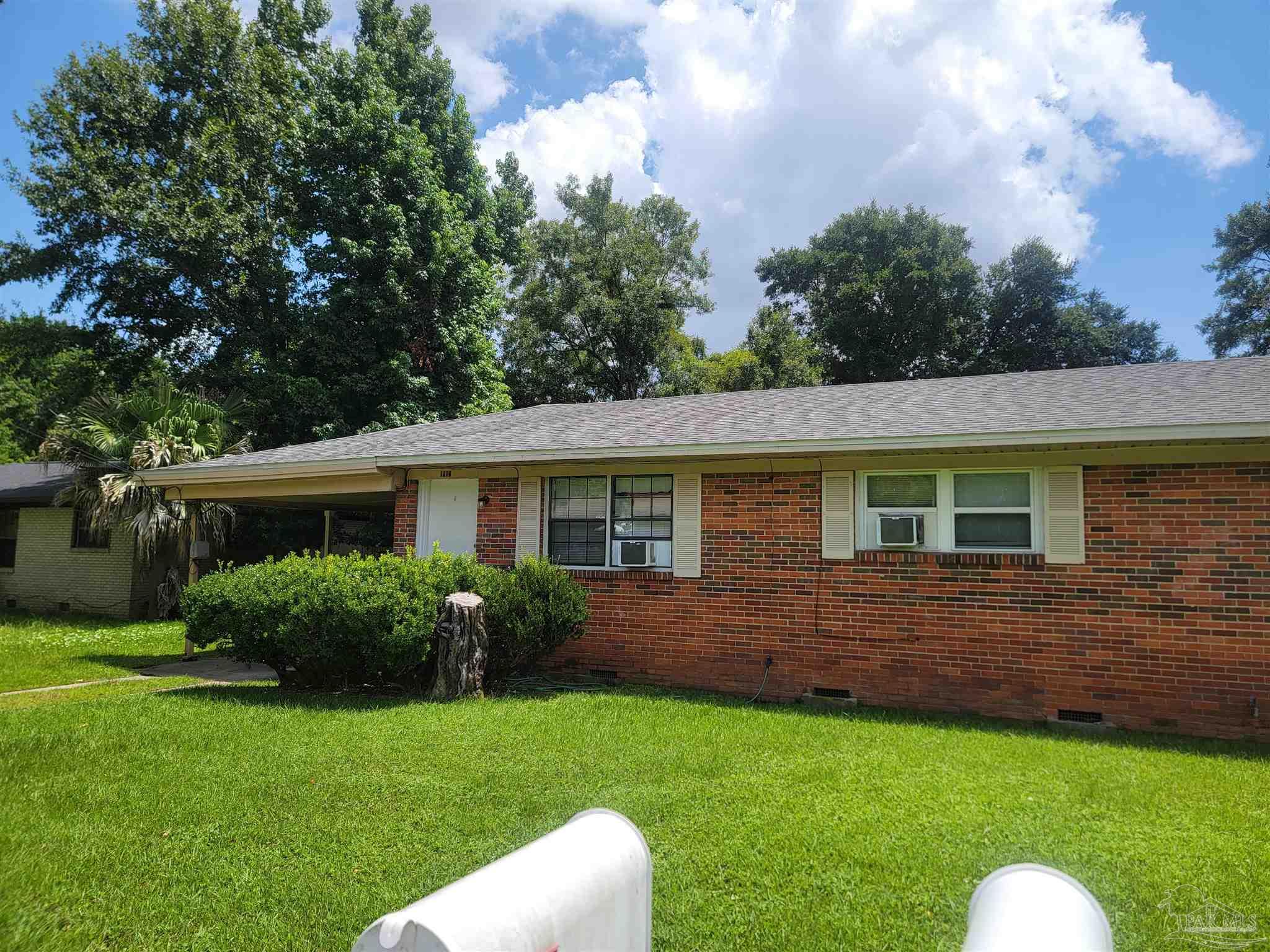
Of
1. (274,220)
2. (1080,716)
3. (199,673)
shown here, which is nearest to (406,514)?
(199,673)

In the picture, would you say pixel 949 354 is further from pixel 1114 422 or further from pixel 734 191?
pixel 1114 422

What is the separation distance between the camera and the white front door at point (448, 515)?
35.2 feet

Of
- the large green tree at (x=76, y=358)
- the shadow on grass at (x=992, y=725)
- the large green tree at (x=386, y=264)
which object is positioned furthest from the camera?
the large green tree at (x=76, y=358)

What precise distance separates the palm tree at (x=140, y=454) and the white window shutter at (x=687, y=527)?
975 cm

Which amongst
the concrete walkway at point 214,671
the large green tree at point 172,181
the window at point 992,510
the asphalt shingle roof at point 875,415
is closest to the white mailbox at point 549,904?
the asphalt shingle roof at point 875,415

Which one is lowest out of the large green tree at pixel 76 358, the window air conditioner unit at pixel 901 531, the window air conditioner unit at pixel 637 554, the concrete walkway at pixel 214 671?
the concrete walkway at pixel 214 671

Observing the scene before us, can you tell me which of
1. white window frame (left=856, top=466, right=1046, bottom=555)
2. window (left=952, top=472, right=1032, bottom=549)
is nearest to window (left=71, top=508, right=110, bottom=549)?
white window frame (left=856, top=466, right=1046, bottom=555)

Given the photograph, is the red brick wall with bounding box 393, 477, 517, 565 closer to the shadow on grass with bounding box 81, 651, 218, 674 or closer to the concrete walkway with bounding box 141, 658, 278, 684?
the concrete walkway with bounding box 141, 658, 278, 684

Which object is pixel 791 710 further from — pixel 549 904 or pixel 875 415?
pixel 549 904

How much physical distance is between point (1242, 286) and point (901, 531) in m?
29.9

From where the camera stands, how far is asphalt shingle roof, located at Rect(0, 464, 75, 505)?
18.4 m

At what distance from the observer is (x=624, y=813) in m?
4.77

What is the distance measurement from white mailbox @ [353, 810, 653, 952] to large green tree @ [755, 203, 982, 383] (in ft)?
100

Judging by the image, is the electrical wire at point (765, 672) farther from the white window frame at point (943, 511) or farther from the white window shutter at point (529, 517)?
the white window shutter at point (529, 517)
